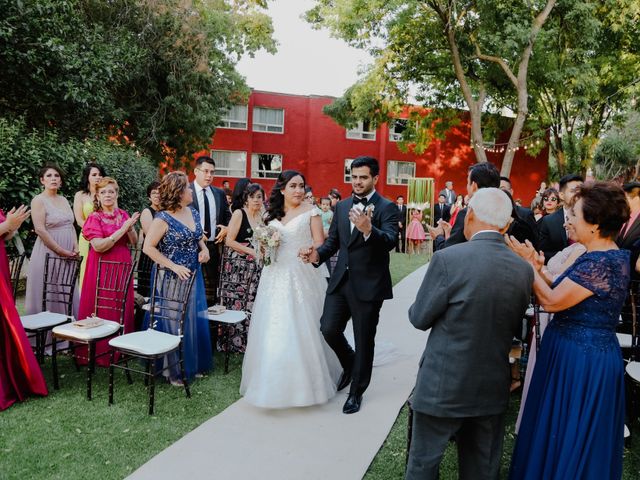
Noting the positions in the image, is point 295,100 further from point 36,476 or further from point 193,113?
point 36,476

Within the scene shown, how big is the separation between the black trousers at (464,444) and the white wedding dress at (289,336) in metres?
1.83

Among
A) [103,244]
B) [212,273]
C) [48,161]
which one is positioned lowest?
[212,273]

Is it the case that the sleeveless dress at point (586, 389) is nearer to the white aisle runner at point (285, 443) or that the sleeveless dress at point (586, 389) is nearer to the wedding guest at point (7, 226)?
the white aisle runner at point (285, 443)

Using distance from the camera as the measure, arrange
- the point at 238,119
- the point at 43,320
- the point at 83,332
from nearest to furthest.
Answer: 1. the point at 83,332
2. the point at 43,320
3. the point at 238,119

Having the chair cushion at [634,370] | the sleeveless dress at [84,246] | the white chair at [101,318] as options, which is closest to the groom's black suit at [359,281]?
the chair cushion at [634,370]

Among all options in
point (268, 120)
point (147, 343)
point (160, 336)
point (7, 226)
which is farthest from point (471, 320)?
point (268, 120)

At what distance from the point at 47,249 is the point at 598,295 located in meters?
5.57

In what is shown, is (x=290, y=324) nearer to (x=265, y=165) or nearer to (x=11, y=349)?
(x=11, y=349)

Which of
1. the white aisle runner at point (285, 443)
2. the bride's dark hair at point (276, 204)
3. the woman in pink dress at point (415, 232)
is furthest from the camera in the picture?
the woman in pink dress at point (415, 232)

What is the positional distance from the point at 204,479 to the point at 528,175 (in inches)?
1098

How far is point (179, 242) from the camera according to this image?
498cm

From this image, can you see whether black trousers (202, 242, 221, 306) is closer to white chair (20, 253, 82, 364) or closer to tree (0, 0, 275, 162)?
white chair (20, 253, 82, 364)

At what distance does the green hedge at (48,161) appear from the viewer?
307 inches

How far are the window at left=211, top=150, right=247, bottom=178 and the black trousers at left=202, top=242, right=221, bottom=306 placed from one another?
21.8 metres
